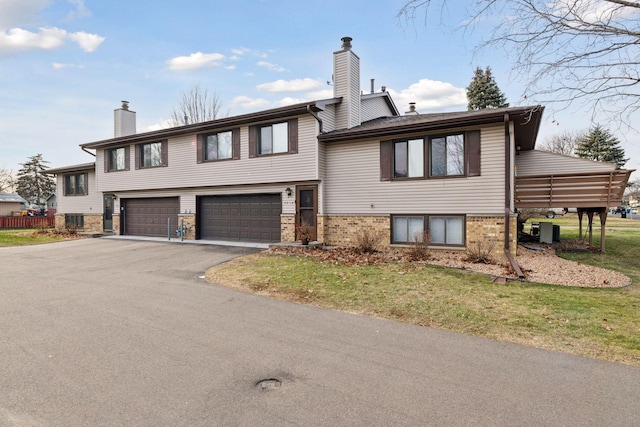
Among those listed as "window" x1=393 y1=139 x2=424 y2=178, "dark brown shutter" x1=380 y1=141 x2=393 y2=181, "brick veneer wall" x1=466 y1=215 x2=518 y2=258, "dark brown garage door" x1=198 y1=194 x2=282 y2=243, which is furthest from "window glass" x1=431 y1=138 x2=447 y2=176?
"dark brown garage door" x1=198 y1=194 x2=282 y2=243

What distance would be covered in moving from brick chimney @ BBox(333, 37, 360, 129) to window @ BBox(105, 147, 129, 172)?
1226cm

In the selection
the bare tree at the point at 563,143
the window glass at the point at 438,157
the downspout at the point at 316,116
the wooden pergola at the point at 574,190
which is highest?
the bare tree at the point at 563,143

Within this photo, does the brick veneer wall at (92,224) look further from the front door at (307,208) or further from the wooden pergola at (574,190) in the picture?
the wooden pergola at (574,190)

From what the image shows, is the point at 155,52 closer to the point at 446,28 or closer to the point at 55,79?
the point at 55,79

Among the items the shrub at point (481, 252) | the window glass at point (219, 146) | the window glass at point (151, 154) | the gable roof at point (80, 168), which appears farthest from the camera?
the gable roof at point (80, 168)

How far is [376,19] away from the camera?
7508 mm

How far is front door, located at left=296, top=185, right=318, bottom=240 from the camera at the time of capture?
1376 centimetres

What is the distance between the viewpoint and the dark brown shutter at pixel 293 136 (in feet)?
45.2

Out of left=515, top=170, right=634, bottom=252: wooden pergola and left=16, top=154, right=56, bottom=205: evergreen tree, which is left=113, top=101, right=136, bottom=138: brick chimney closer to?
left=515, top=170, right=634, bottom=252: wooden pergola

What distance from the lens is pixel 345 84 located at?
14758mm

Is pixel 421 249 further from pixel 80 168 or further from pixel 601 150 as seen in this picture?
pixel 601 150

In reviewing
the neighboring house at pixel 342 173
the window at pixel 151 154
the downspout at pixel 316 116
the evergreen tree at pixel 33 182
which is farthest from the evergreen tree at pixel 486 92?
the evergreen tree at pixel 33 182

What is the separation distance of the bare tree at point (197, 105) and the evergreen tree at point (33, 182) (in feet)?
158

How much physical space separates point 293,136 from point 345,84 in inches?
133
